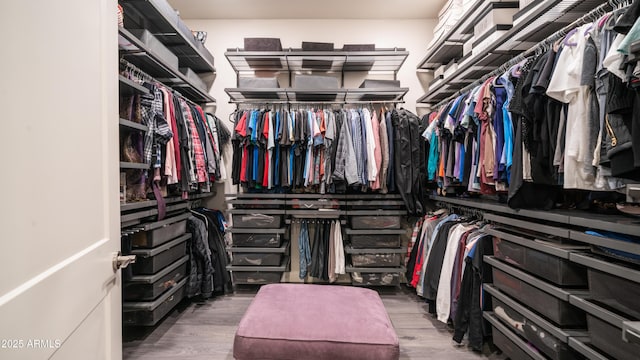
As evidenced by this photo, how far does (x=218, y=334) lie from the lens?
2.09m

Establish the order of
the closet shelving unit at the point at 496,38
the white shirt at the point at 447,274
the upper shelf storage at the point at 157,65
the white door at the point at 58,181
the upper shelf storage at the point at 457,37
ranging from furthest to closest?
the white shirt at the point at 447,274, the upper shelf storage at the point at 457,37, the upper shelf storage at the point at 157,65, the closet shelving unit at the point at 496,38, the white door at the point at 58,181

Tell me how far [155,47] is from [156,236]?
4.46 ft

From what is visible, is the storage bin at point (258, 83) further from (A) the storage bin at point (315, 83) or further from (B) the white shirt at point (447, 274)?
(B) the white shirt at point (447, 274)

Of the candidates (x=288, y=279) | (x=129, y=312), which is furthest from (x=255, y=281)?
(x=129, y=312)

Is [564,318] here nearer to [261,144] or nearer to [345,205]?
[345,205]

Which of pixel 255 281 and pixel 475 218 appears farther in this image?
pixel 255 281

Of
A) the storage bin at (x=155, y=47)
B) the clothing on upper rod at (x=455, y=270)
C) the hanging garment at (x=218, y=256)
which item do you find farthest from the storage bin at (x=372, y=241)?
the storage bin at (x=155, y=47)

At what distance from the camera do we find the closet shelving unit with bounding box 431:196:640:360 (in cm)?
104

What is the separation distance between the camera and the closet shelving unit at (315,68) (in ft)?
8.96

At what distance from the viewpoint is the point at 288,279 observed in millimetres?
3123

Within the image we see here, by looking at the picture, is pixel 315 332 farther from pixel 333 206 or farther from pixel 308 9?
pixel 308 9

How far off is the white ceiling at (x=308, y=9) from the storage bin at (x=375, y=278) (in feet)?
9.09

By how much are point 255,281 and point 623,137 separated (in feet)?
8.87

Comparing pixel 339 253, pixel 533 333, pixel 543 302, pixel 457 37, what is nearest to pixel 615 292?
pixel 543 302
